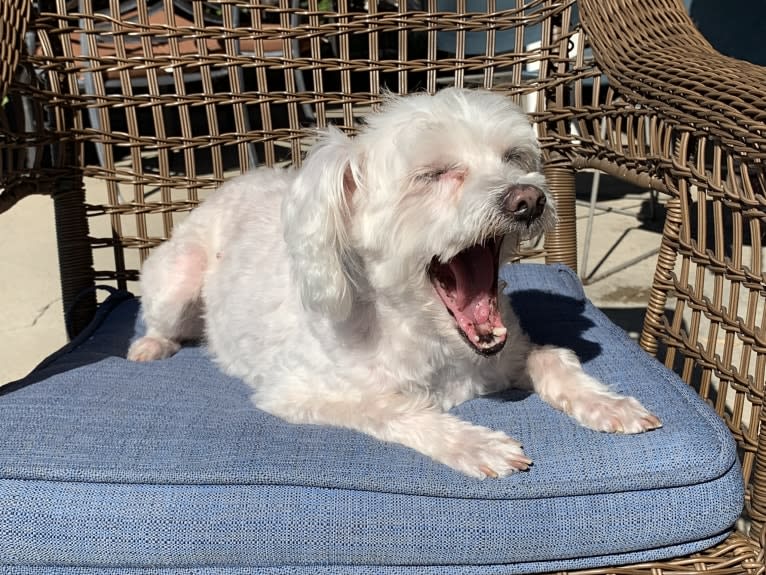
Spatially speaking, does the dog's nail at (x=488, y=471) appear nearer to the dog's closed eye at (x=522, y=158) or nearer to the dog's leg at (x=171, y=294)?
the dog's closed eye at (x=522, y=158)

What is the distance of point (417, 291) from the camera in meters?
1.81

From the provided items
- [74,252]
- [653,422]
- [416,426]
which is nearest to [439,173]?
[416,426]

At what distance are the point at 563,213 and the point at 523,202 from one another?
1.19 meters

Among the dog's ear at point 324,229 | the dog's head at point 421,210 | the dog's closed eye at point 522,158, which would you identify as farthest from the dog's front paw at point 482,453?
the dog's closed eye at point 522,158

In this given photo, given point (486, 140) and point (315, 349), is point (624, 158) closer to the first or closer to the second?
point (486, 140)

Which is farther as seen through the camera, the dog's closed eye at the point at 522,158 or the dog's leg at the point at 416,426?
the dog's closed eye at the point at 522,158

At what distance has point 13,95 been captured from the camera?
2406 mm

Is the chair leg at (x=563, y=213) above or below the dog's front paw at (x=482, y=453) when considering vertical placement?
above

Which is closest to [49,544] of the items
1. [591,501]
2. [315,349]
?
[315,349]

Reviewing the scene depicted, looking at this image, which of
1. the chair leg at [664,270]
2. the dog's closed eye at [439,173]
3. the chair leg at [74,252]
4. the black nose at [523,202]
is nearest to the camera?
the black nose at [523,202]

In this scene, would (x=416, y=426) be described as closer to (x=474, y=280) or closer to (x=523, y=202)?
(x=474, y=280)

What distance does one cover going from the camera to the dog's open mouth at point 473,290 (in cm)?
182

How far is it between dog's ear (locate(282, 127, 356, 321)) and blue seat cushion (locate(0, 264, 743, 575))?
349mm

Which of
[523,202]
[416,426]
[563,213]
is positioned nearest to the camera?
[523,202]
